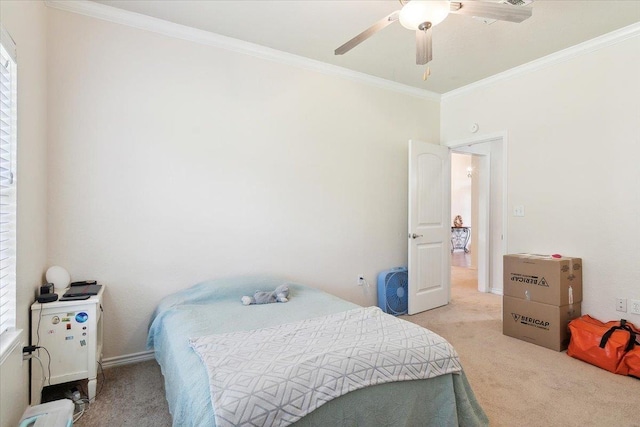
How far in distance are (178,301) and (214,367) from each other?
3.85ft

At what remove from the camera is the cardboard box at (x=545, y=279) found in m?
2.81

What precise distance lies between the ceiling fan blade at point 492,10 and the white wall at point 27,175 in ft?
7.10

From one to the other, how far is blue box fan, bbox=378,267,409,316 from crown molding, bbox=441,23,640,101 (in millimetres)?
2308

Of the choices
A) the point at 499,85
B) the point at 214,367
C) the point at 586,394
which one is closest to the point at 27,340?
the point at 214,367

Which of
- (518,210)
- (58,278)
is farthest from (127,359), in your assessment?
(518,210)

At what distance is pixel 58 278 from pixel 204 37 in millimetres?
2122

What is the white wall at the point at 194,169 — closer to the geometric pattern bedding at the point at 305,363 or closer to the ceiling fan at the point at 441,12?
the geometric pattern bedding at the point at 305,363

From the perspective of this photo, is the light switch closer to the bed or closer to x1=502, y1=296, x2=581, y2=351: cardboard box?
x1=502, y1=296, x2=581, y2=351: cardboard box

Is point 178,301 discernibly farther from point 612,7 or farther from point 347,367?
point 612,7

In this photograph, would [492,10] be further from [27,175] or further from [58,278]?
[58,278]

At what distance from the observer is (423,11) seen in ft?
5.32

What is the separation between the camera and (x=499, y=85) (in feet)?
11.9

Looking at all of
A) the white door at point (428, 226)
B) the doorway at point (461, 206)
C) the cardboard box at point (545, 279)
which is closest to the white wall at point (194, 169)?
the white door at point (428, 226)

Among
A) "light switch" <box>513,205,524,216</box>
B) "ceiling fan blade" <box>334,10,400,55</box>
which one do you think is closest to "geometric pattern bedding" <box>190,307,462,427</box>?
"ceiling fan blade" <box>334,10,400,55</box>
